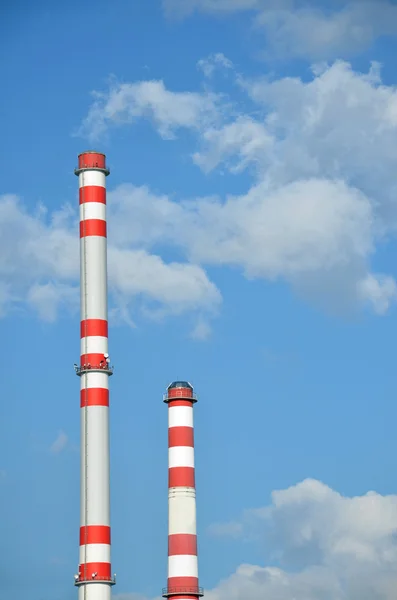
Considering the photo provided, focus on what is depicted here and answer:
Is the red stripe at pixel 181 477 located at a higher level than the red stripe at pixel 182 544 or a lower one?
higher

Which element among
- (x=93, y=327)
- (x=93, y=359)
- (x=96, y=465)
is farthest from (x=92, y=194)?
(x=96, y=465)

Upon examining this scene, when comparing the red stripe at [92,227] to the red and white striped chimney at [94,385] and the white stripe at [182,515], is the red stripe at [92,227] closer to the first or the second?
the red and white striped chimney at [94,385]

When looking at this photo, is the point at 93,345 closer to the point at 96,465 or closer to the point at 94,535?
the point at 96,465

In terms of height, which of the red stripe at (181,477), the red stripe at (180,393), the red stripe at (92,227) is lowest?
the red stripe at (181,477)

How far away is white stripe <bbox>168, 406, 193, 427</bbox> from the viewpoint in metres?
70.4

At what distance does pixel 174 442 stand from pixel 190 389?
116 inches

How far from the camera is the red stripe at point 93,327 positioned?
68312 millimetres

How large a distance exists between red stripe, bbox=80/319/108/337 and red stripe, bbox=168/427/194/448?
5944mm

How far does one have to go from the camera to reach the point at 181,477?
69375 mm

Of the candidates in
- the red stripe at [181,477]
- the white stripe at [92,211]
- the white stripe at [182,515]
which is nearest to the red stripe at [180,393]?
the red stripe at [181,477]

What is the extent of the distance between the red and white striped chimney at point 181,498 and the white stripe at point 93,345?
16.1 ft

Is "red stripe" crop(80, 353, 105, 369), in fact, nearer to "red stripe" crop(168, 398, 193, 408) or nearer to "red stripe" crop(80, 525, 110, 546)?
"red stripe" crop(168, 398, 193, 408)

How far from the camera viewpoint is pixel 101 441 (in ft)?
221

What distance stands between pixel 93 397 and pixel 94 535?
6425 millimetres
